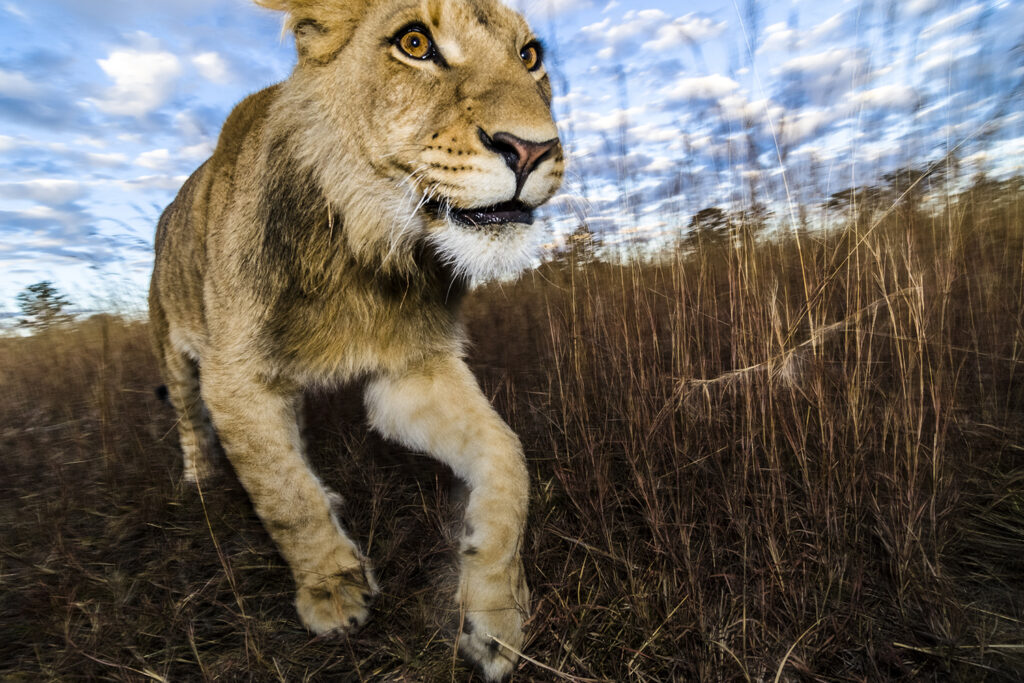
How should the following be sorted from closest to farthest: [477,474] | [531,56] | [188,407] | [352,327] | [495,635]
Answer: [495,635]
[477,474]
[352,327]
[531,56]
[188,407]

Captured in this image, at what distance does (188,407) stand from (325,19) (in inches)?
103

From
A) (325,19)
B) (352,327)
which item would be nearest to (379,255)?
(352,327)

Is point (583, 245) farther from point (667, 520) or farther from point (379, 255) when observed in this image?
point (667, 520)

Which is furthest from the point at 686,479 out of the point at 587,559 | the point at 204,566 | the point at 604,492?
the point at 204,566

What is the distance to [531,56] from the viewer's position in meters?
2.76

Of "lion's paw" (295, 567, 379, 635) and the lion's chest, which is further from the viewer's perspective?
the lion's chest

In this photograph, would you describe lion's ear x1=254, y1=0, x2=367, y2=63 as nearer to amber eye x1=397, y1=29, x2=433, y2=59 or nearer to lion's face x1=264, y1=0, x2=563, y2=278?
lion's face x1=264, y1=0, x2=563, y2=278

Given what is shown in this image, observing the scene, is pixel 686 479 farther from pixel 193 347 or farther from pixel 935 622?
pixel 193 347

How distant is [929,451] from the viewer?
92.2 inches

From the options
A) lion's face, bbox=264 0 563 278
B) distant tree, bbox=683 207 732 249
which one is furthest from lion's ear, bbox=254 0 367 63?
distant tree, bbox=683 207 732 249

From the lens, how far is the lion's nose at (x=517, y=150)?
1.89 meters

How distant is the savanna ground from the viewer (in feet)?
5.89

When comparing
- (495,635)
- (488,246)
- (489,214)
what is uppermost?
(489,214)

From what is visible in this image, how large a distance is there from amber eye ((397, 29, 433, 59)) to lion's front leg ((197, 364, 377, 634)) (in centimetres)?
134
